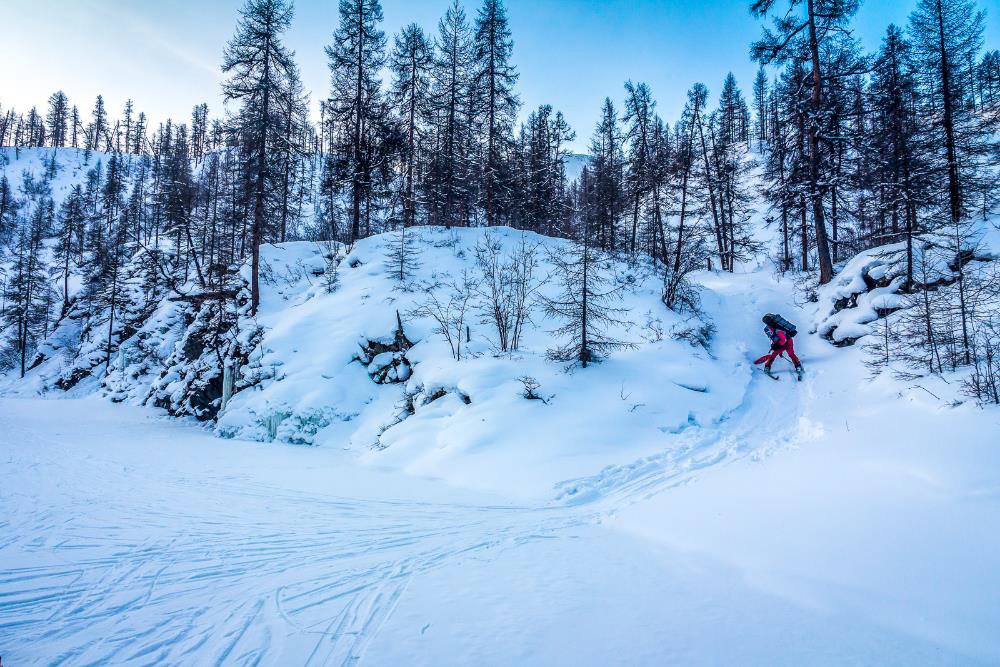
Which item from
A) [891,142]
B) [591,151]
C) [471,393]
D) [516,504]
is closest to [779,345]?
[471,393]

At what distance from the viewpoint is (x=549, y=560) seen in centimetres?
386

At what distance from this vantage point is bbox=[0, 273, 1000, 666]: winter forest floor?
267cm

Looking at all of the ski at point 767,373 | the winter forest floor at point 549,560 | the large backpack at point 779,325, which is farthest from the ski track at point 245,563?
the large backpack at point 779,325

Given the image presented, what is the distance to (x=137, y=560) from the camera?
3865mm

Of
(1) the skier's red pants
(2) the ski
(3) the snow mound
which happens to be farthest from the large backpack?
(3) the snow mound

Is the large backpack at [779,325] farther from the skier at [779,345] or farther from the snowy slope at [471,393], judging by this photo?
the snowy slope at [471,393]

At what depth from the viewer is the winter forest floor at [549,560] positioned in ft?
8.77

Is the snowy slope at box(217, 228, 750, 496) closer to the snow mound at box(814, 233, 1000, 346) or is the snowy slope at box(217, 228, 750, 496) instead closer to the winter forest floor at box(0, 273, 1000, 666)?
the winter forest floor at box(0, 273, 1000, 666)

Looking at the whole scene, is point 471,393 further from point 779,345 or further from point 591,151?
point 591,151

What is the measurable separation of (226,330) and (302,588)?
1530cm

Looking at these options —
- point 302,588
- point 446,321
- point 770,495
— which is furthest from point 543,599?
point 446,321

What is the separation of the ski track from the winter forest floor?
2 centimetres

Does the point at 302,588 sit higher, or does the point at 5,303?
the point at 5,303

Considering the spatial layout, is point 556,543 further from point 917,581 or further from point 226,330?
point 226,330
